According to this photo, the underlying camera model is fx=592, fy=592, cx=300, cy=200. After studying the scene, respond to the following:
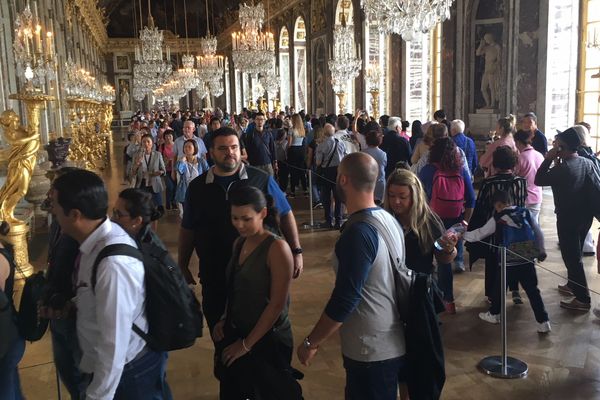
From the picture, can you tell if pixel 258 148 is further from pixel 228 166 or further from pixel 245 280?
pixel 245 280

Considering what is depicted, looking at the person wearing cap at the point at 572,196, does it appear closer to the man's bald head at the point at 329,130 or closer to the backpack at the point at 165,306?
the man's bald head at the point at 329,130

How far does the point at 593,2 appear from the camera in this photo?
11.0 m

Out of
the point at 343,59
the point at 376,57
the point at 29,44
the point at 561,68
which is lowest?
the point at 561,68

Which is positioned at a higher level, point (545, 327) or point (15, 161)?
point (15, 161)

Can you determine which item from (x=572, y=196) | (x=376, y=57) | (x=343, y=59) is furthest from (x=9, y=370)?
(x=376, y=57)

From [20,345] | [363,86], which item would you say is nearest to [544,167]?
[20,345]

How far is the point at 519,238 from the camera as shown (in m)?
4.69

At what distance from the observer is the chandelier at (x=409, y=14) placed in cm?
714

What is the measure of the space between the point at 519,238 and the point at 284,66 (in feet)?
82.2

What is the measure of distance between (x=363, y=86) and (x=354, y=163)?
54.3 feet

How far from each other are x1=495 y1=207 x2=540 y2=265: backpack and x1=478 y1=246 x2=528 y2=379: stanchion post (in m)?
0.47

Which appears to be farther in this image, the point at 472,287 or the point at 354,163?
the point at 472,287

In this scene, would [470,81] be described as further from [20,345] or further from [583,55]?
[20,345]

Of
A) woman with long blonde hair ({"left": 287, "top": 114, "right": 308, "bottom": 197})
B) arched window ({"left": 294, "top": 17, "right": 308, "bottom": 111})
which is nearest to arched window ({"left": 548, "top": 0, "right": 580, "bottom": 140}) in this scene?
woman with long blonde hair ({"left": 287, "top": 114, "right": 308, "bottom": 197})
